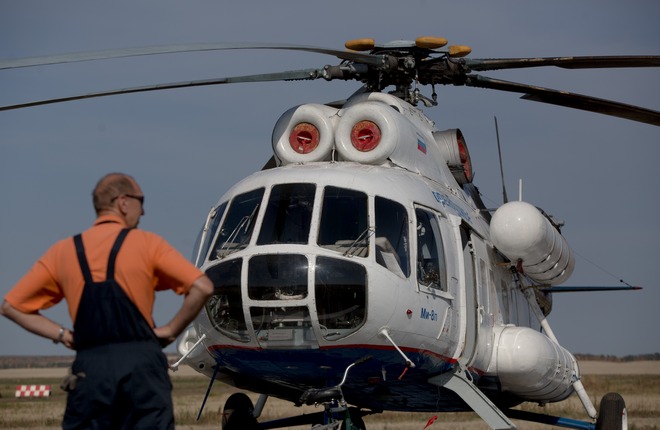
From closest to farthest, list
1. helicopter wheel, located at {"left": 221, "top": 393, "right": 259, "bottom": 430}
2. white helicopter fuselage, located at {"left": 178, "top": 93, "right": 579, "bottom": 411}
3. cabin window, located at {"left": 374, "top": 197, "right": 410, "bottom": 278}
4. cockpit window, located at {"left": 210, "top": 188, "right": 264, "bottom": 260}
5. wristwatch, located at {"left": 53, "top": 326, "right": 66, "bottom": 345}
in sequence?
1. wristwatch, located at {"left": 53, "top": 326, "right": 66, "bottom": 345}
2. white helicopter fuselage, located at {"left": 178, "top": 93, "right": 579, "bottom": 411}
3. cabin window, located at {"left": 374, "top": 197, "right": 410, "bottom": 278}
4. cockpit window, located at {"left": 210, "top": 188, "right": 264, "bottom": 260}
5. helicopter wheel, located at {"left": 221, "top": 393, "right": 259, "bottom": 430}

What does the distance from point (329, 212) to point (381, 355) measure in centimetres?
126

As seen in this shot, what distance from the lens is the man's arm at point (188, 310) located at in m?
4.69

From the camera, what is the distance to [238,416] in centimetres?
1095

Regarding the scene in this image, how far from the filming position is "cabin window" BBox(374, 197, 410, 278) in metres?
8.98

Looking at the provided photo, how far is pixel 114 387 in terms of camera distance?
180 inches

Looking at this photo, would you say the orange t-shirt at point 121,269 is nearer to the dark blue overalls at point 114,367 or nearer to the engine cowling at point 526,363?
the dark blue overalls at point 114,367

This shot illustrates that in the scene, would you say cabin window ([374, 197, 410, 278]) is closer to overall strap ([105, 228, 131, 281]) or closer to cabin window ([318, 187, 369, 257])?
cabin window ([318, 187, 369, 257])

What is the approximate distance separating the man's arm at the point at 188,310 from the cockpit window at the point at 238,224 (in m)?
4.25

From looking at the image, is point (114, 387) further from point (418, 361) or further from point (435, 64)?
point (435, 64)

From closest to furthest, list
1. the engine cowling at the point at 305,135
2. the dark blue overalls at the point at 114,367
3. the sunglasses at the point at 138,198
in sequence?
the dark blue overalls at the point at 114,367, the sunglasses at the point at 138,198, the engine cowling at the point at 305,135

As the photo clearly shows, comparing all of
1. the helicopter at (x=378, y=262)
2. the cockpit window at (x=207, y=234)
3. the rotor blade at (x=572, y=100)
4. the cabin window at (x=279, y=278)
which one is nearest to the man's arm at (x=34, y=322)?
the helicopter at (x=378, y=262)

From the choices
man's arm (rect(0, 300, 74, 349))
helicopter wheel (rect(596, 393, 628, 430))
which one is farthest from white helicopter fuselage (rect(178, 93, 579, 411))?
man's arm (rect(0, 300, 74, 349))

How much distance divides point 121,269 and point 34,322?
531mm

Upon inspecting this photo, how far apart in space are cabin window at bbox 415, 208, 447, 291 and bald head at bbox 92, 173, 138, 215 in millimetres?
4770
